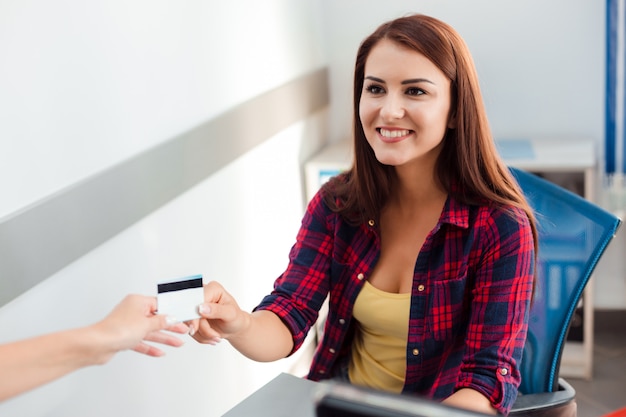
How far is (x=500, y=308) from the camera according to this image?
1.65 meters

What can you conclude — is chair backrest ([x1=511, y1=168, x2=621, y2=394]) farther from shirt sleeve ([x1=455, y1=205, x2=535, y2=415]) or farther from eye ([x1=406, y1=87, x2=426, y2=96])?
eye ([x1=406, y1=87, x2=426, y2=96])

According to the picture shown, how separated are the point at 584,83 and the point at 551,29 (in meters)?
0.26

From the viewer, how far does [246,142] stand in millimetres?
2547

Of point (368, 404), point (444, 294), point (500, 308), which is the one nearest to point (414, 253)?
point (444, 294)

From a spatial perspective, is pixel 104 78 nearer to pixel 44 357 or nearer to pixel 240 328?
pixel 240 328

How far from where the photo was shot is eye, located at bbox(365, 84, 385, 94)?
5.87ft

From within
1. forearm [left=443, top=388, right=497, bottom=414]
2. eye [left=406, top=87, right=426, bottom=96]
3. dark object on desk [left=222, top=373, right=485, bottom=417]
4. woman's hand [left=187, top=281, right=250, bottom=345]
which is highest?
eye [left=406, top=87, right=426, bottom=96]

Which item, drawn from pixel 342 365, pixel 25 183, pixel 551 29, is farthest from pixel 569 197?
pixel 551 29

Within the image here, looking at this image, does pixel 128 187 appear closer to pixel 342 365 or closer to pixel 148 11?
pixel 148 11

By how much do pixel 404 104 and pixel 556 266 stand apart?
1.90 ft

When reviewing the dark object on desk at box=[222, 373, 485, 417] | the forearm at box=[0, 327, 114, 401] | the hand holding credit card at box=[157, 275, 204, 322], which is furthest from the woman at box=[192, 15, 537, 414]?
the dark object on desk at box=[222, 373, 485, 417]

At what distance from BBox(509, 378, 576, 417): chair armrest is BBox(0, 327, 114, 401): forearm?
2.99 feet

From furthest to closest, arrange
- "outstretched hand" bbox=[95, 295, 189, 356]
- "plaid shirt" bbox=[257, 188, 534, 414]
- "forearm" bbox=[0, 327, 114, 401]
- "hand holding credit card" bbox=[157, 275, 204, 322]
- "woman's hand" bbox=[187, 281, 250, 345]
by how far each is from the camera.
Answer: "plaid shirt" bbox=[257, 188, 534, 414], "woman's hand" bbox=[187, 281, 250, 345], "hand holding credit card" bbox=[157, 275, 204, 322], "outstretched hand" bbox=[95, 295, 189, 356], "forearm" bbox=[0, 327, 114, 401]

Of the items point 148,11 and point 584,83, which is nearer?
point 148,11
